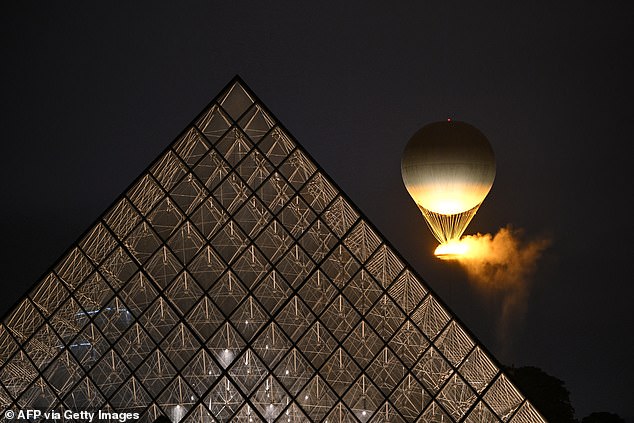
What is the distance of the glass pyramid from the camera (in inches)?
1000

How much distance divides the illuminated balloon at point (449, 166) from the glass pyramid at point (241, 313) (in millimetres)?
4872

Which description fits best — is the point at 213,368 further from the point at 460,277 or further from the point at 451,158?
the point at 460,277

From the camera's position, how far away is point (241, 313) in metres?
26.3

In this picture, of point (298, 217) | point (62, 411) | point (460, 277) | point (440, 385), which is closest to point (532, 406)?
point (440, 385)

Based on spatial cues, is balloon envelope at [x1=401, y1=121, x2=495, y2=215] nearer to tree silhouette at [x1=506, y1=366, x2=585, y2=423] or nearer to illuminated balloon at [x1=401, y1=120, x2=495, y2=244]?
illuminated balloon at [x1=401, y1=120, x2=495, y2=244]

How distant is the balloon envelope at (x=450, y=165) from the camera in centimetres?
3030

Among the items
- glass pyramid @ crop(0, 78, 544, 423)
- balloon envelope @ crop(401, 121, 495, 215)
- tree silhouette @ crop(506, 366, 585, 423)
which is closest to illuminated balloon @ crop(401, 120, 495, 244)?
balloon envelope @ crop(401, 121, 495, 215)

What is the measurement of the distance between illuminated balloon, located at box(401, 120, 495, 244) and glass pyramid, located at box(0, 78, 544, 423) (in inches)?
192

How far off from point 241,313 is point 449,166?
7.46 m

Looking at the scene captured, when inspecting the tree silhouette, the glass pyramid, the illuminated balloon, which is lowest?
the glass pyramid

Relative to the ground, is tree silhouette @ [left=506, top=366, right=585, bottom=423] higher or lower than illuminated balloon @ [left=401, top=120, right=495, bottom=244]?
higher

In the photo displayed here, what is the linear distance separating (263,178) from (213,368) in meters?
4.61

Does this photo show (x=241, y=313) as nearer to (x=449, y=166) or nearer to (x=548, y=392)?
(x=449, y=166)

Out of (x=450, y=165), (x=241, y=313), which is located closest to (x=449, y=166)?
(x=450, y=165)
